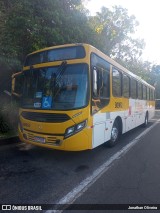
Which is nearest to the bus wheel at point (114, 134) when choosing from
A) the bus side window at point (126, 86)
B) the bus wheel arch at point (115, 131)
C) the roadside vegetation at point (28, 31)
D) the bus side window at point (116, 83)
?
the bus wheel arch at point (115, 131)

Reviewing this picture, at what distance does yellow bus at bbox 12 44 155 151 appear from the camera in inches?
238

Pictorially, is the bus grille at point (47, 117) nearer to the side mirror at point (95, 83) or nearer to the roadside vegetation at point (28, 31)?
the side mirror at point (95, 83)

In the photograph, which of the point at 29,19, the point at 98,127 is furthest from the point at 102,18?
the point at 98,127

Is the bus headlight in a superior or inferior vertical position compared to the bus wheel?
superior

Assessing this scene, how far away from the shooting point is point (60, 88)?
6.27 m

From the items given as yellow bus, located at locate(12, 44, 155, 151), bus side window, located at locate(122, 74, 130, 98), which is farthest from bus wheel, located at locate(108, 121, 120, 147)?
bus side window, located at locate(122, 74, 130, 98)

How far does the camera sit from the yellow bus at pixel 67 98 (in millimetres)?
6043

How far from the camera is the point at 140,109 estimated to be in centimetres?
1284

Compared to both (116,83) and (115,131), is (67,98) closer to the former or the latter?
(116,83)

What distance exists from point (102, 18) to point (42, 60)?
25955 mm

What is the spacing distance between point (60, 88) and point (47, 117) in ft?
2.68

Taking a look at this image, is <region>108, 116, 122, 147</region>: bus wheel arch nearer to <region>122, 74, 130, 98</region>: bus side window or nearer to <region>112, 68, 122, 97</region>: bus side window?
<region>112, 68, 122, 97</region>: bus side window

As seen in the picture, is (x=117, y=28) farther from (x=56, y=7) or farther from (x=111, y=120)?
(x=111, y=120)

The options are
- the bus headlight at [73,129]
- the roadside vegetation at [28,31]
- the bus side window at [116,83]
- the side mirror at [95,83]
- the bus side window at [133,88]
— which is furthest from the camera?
the bus side window at [133,88]
